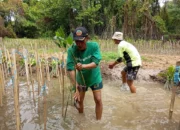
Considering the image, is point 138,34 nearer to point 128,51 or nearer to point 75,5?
point 75,5

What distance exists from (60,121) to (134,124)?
1.18 m

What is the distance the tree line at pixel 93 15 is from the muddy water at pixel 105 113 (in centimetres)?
1165

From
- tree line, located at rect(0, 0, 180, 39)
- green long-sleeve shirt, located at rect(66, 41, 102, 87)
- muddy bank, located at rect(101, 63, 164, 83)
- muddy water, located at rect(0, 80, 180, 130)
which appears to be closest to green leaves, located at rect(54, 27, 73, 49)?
green long-sleeve shirt, located at rect(66, 41, 102, 87)

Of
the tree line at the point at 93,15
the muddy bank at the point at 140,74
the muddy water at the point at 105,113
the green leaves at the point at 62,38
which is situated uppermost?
the tree line at the point at 93,15

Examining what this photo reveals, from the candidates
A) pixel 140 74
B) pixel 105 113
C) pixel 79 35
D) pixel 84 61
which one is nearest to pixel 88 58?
pixel 84 61

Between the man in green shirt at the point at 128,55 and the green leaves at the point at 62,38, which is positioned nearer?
the green leaves at the point at 62,38

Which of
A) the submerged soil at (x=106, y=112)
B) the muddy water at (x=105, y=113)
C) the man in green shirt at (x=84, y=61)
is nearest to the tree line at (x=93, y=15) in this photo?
the submerged soil at (x=106, y=112)

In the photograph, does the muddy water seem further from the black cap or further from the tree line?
Answer: the tree line

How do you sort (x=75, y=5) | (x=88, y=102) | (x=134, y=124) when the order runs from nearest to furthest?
(x=134, y=124) → (x=88, y=102) → (x=75, y=5)

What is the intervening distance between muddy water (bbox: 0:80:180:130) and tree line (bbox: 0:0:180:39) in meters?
11.6

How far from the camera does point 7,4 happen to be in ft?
74.8

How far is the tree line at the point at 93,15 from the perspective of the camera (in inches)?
675

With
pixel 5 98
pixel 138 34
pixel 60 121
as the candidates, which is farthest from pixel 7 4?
pixel 60 121

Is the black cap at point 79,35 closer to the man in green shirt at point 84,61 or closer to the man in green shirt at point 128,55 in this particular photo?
the man in green shirt at point 84,61
